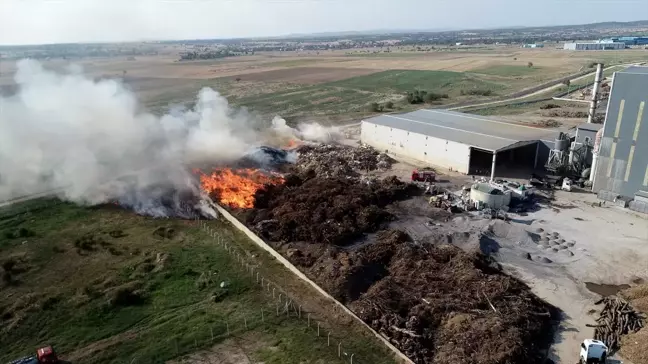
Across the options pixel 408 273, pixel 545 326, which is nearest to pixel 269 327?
pixel 408 273

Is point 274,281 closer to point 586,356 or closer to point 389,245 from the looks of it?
point 389,245

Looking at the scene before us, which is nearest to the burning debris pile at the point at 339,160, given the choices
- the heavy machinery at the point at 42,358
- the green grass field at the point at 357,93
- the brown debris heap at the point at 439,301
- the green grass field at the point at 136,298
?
the green grass field at the point at 136,298

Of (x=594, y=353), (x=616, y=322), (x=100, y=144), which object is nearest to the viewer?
(x=594, y=353)

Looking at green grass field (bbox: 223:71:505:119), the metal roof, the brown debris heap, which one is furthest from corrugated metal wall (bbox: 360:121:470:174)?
green grass field (bbox: 223:71:505:119)

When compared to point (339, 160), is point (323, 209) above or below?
above

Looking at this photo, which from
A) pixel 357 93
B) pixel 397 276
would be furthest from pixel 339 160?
pixel 357 93

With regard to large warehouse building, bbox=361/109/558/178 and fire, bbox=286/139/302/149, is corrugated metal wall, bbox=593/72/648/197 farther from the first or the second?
fire, bbox=286/139/302/149

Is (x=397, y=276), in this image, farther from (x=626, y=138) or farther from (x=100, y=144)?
(x=100, y=144)
